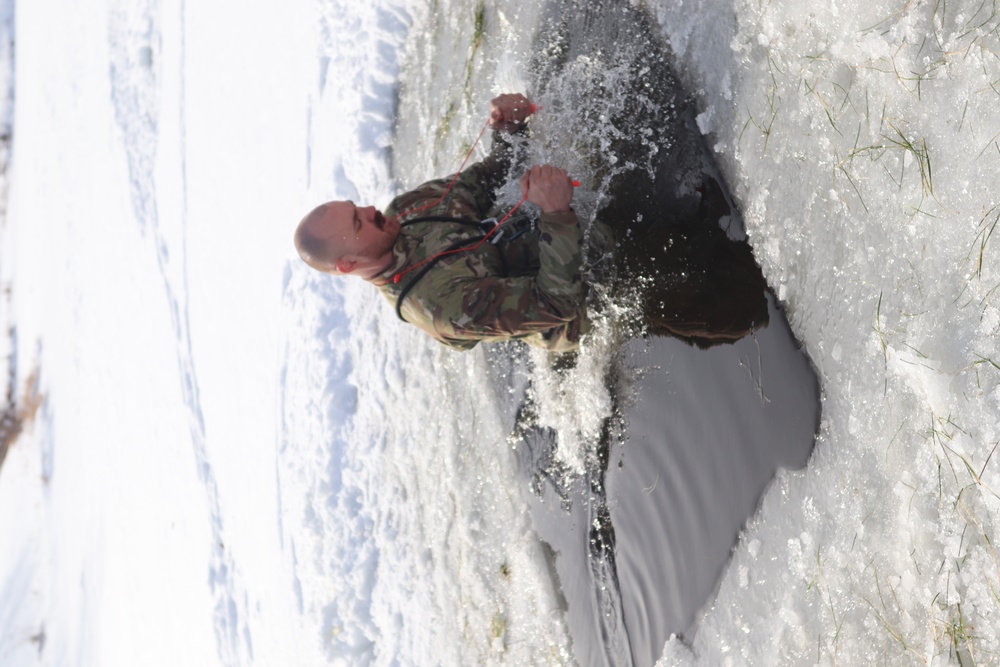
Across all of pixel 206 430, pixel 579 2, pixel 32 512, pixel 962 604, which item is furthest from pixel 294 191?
pixel 32 512

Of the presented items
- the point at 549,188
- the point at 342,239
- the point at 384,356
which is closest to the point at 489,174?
the point at 549,188

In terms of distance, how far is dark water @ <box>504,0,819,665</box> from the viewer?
3018 mm

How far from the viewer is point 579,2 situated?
3.80 meters

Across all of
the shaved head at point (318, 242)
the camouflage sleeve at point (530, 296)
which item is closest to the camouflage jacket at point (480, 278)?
the camouflage sleeve at point (530, 296)

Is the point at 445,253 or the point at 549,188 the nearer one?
the point at 549,188

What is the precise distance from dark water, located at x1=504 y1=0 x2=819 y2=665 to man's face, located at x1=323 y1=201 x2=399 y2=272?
1.11 m

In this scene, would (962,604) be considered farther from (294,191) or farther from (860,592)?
(294,191)

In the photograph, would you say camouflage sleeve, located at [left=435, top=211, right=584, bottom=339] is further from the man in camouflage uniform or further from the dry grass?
the dry grass

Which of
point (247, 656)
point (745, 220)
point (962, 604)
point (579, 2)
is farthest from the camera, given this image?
point (247, 656)

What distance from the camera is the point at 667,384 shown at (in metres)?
3.40

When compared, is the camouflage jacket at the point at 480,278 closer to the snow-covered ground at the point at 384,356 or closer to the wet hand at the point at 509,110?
the wet hand at the point at 509,110

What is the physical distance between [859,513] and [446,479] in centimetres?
263

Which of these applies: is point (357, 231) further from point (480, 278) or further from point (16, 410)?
point (16, 410)

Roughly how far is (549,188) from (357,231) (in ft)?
2.53
